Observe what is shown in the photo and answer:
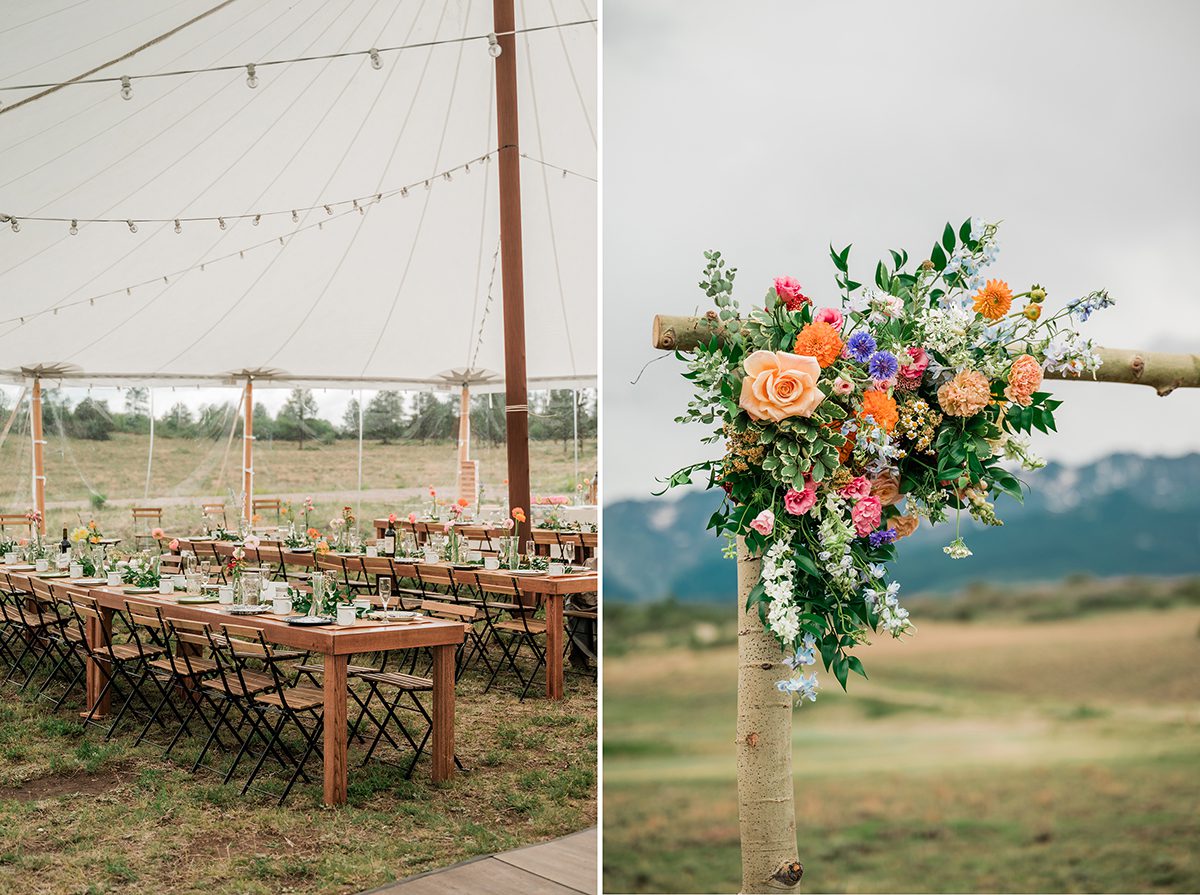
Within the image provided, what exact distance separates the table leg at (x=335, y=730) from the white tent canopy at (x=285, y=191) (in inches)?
159

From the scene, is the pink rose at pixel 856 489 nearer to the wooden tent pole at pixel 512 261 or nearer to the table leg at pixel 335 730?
the table leg at pixel 335 730

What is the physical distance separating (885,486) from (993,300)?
0.36 metres

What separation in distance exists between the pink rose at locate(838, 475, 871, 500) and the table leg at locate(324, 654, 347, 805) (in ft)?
8.34

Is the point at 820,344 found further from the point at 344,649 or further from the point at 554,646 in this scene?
the point at 554,646

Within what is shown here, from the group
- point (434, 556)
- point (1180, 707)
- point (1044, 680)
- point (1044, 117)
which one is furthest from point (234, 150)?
point (1180, 707)

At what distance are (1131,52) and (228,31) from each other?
5751 millimetres

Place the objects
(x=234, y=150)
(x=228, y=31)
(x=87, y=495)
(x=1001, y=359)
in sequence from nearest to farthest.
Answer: (x=1001, y=359)
(x=228, y=31)
(x=234, y=150)
(x=87, y=495)

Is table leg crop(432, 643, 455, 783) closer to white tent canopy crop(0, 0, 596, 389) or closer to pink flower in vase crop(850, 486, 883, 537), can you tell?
pink flower in vase crop(850, 486, 883, 537)

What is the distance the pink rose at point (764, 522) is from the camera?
A: 5.11ft

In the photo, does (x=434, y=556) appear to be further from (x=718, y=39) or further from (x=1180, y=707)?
(x=1180, y=707)

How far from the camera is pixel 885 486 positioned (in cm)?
172

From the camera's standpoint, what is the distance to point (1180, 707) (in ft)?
16.7

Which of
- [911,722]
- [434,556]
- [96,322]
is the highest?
[96,322]

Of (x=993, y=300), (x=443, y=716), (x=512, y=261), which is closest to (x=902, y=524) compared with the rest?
(x=993, y=300)
